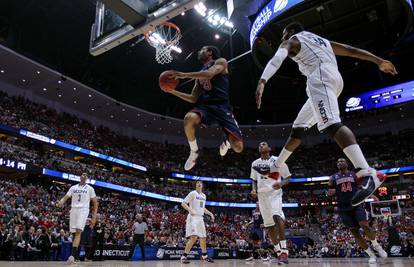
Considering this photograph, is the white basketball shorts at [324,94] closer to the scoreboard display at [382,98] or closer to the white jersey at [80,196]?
the white jersey at [80,196]

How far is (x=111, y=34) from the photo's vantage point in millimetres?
7695

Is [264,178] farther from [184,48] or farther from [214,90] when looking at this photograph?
[184,48]

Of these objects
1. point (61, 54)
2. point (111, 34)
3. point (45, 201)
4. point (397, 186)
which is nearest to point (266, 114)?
point (397, 186)

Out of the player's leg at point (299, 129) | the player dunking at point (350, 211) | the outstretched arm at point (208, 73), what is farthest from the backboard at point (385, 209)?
the outstretched arm at point (208, 73)

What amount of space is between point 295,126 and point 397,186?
125 feet

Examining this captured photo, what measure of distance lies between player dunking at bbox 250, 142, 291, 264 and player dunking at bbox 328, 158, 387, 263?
144 cm

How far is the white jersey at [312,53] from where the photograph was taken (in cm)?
440

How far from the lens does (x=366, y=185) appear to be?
368 cm

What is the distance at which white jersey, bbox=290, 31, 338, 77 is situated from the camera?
4.40 meters

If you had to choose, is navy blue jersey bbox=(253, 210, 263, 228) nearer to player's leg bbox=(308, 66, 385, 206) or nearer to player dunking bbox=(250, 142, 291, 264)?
player dunking bbox=(250, 142, 291, 264)

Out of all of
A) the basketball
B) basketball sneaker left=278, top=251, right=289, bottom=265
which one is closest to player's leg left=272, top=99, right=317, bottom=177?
the basketball

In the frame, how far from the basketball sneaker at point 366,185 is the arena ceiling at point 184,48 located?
12503mm

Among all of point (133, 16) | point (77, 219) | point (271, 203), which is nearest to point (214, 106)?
point (271, 203)

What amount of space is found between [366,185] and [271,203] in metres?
3.55
